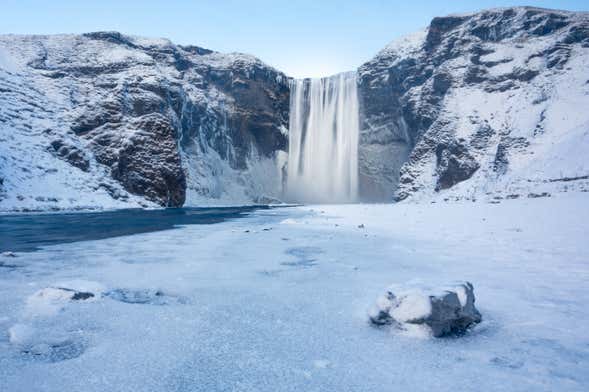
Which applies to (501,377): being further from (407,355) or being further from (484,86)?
(484,86)

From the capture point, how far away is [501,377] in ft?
7.09

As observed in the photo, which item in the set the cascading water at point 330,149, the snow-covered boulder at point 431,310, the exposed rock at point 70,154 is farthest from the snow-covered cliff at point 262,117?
the snow-covered boulder at point 431,310

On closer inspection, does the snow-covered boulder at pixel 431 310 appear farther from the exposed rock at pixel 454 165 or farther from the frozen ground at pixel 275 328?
the exposed rock at pixel 454 165

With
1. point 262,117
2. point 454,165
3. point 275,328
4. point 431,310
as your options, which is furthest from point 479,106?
Answer: point 275,328

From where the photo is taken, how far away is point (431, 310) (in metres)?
2.87

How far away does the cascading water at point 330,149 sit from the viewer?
7312 centimetres

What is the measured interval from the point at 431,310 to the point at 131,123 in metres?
41.8

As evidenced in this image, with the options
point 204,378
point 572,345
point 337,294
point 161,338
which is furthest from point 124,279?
point 572,345

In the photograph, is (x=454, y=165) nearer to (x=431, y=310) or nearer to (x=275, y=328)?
(x=431, y=310)

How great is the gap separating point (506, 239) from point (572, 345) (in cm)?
640

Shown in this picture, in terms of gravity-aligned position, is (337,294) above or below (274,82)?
below

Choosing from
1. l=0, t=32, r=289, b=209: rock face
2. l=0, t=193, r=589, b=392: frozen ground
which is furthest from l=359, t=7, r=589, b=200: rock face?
l=0, t=193, r=589, b=392: frozen ground

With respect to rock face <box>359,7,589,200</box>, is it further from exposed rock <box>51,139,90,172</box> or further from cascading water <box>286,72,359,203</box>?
exposed rock <box>51,139,90,172</box>

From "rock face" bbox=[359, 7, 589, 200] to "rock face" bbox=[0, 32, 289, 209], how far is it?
20212mm
